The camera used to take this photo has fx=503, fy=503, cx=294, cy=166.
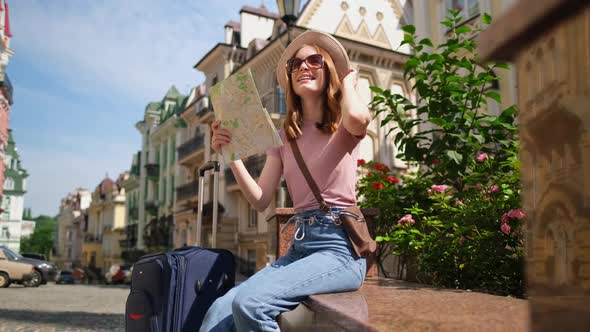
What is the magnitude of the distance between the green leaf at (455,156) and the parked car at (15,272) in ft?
52.9

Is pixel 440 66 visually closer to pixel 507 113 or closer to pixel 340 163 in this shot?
pixel 507 113

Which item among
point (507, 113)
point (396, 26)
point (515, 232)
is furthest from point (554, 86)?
point (396, 26)

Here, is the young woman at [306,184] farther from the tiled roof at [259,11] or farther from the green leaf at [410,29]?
the tiled roof at [259,11]

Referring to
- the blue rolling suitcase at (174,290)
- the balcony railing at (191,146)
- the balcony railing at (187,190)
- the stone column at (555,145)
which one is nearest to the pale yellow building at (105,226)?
the balcony railing at (187,190)

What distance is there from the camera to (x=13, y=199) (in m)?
79.4

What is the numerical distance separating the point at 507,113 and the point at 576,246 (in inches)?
160

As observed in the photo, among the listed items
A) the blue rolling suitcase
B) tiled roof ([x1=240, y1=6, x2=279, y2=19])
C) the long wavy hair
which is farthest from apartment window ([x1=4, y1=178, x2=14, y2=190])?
the long wavy hair

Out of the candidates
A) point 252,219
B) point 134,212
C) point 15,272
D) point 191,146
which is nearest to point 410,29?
point 15,272

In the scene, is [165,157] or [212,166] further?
[165,157]

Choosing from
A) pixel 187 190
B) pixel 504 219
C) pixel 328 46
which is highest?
pixel 187 190

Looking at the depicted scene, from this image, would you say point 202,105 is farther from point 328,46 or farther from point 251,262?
point 328,46

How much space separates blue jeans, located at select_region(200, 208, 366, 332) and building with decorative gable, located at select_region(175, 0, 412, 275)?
61.1 feet

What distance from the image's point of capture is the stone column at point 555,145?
2.52 ft

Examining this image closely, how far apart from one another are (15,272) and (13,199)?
7225 cm
